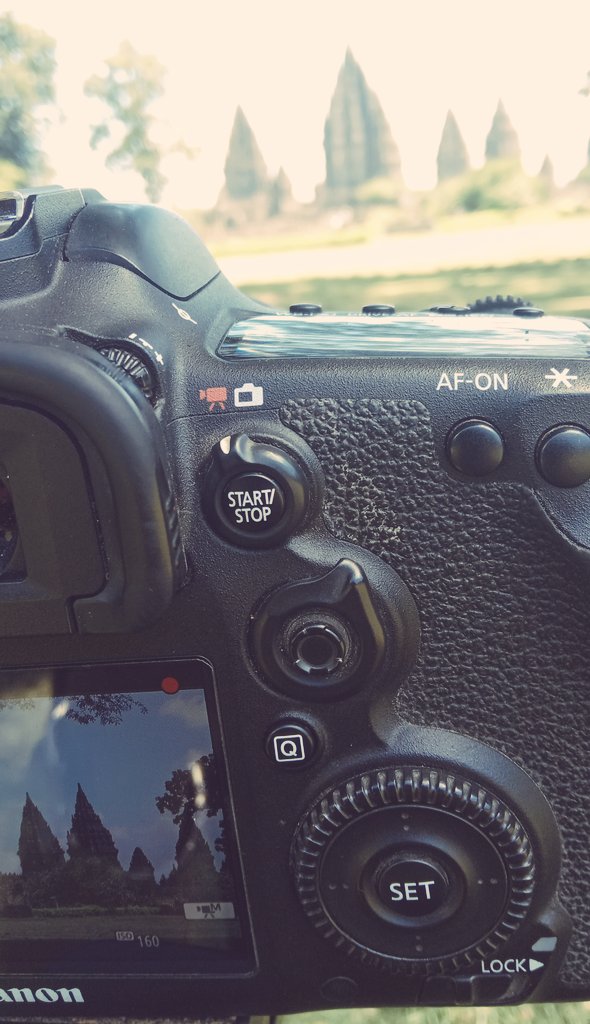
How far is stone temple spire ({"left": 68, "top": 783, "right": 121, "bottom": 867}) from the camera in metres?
0.50

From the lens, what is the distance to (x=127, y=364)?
44 centimetres

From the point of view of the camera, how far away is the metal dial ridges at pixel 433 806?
0.46 meters

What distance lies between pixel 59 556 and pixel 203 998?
26 centimetres

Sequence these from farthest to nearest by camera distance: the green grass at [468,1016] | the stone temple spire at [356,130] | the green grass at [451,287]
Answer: the stone temple spire at [356,130], the green grass at [451,287], the green grass at [468,1016]

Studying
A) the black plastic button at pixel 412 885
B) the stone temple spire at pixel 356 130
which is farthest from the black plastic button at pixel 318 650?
the stone temple spire at pixel 356 130

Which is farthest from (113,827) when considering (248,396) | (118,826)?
(248,396)

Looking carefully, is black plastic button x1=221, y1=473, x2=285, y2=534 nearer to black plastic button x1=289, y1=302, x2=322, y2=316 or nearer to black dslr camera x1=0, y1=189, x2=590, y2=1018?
black dslr camera x1=0, y1=189, x2=590, y2=1018

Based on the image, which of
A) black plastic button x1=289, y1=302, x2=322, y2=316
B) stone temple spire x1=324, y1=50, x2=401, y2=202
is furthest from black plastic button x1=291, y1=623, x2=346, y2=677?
stone temple spire x1=324, y1=50, x2=401, y2=202

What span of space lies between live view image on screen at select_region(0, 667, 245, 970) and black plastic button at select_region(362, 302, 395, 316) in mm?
258

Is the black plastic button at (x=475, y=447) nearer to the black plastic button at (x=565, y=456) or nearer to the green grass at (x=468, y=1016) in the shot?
the black plastic button at (x=565, y=456)

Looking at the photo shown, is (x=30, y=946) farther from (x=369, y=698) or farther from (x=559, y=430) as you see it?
(x=559, y=430)

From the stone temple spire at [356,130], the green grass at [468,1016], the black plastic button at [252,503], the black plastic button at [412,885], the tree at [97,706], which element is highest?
the black plastic button at [252,503]

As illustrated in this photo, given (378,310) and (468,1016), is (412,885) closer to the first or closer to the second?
(468,1016)

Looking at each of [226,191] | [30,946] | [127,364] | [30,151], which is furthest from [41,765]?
[226,191]
